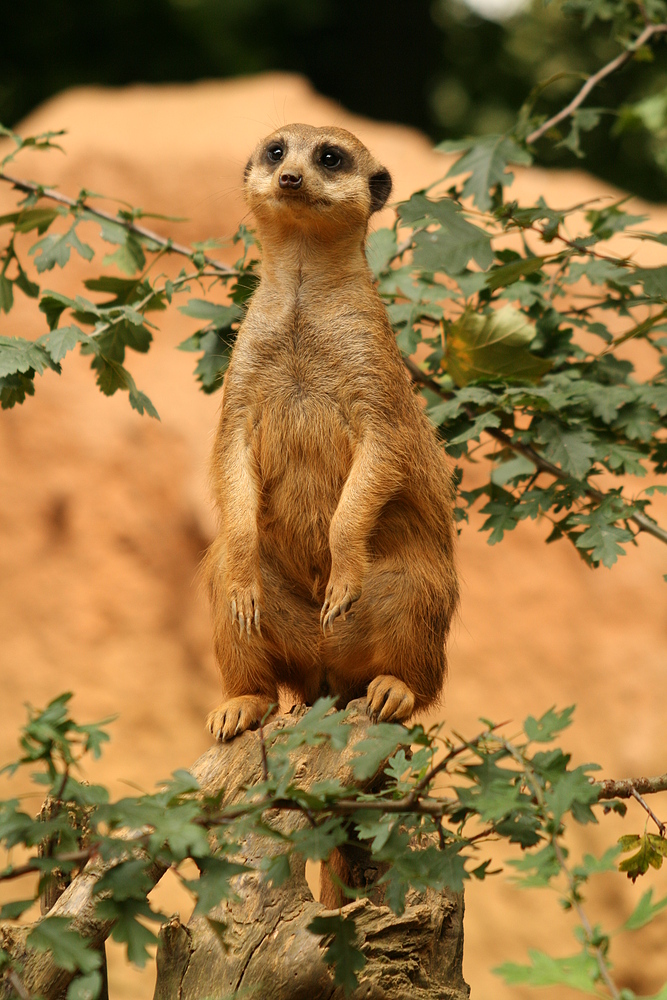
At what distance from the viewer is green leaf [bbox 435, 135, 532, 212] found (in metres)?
2.79

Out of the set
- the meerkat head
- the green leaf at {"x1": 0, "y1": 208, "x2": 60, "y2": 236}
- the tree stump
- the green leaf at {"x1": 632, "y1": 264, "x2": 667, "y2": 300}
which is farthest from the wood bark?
the green leaf at {"x1": 0, "y1": 208, "x2": 60, "y2": 236}

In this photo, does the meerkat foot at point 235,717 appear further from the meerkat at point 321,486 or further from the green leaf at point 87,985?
the green leaf at point 87,985

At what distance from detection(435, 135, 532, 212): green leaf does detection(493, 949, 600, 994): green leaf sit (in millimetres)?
2038

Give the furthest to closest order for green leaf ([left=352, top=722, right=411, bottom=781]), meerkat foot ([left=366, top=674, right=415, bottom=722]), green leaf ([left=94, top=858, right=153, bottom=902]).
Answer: meerkat foot ([left=366, top=674, right=415, bottom=722]), green leaf ([left=352, top=722, right=411, bottom=781]), green leaf ([left=94, top=858, right=153, bottom=902])

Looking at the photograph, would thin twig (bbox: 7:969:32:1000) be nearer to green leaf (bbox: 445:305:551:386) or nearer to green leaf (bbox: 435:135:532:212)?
green leaf (bbox: 445:305:551:386)

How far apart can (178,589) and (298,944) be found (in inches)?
149

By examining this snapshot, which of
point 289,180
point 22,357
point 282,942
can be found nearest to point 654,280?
point 289,180

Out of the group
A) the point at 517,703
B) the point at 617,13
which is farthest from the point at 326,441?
the point at 517,703

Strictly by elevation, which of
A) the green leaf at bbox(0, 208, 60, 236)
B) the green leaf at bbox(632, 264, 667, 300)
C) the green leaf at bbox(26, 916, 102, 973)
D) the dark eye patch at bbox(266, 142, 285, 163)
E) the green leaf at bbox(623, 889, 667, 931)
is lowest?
the green leaf at bbox(623, 889, 667, 931)

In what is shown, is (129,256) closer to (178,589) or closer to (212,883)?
(212,883)

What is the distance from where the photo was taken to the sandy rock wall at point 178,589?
5.29 meters

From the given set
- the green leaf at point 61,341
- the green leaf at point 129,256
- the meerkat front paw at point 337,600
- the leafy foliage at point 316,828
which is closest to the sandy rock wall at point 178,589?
the green leaf at point 129,256

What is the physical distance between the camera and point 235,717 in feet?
8.67

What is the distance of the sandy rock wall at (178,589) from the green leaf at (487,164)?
2560 millimetres
